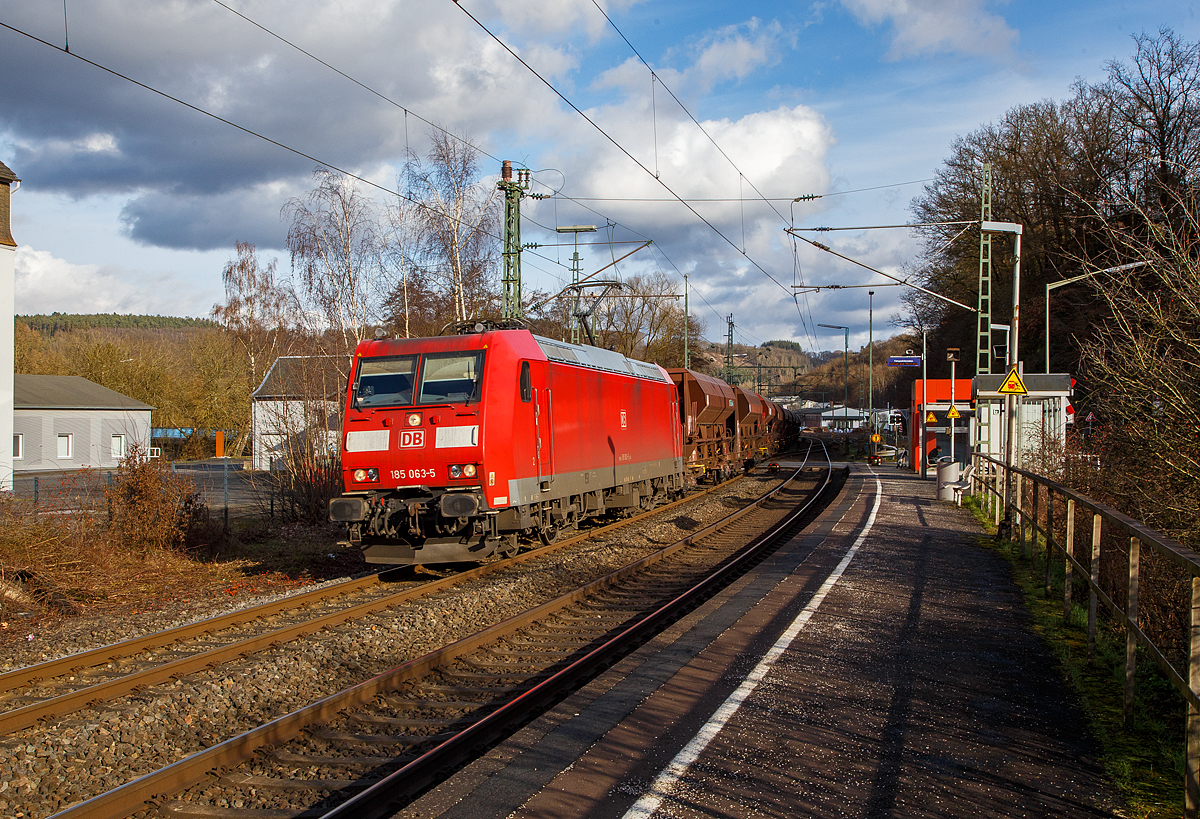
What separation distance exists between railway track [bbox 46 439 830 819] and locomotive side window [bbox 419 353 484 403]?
9.73 feet

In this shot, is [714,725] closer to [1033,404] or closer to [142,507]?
[142,507]

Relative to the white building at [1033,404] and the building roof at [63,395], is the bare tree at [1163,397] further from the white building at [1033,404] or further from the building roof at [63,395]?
the building roof at [63,395]

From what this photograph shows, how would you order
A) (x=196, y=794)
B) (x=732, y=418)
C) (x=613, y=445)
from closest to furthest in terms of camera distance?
(x=196, y=794), (x=613, y=445), (x=732, y=418)

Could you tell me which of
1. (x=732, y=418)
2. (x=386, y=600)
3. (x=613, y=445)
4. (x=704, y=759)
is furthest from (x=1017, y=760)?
(x=732, y=418)

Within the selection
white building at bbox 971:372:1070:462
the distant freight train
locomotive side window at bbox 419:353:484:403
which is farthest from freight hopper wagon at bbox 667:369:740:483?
locomotive side window at bbox 419:353:484:403

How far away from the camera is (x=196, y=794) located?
4.86 metres

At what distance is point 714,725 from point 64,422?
44.3 m

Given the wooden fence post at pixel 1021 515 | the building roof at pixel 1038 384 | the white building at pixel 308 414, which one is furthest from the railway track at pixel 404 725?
the building roof at pixel 1038 384

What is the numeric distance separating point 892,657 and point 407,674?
3.99 m

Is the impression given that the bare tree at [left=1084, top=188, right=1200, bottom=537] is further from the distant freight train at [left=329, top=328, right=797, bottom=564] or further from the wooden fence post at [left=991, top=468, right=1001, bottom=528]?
the distant freight train at [left=329, top=328, right=797, bottom=564]

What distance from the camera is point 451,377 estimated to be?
11.1m

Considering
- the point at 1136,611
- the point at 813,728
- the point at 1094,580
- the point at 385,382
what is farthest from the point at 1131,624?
the point at 385,382

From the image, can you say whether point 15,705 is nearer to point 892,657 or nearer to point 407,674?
point 407,674

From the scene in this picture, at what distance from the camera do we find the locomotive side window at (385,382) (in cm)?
1131
